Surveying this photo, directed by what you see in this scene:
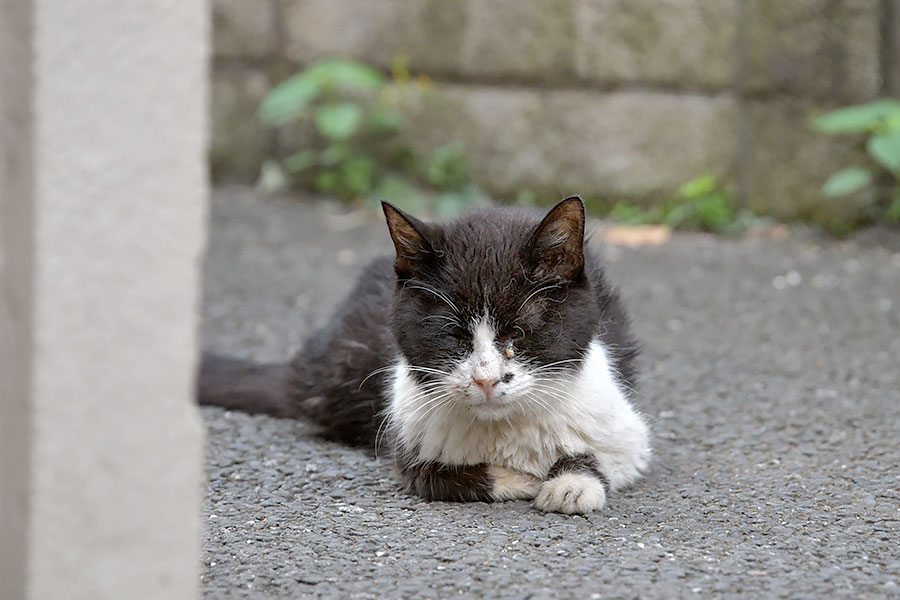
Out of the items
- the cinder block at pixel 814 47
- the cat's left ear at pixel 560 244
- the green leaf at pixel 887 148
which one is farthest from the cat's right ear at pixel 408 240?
the cinder block at pixel 814 47

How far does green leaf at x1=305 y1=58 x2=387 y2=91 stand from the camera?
6.68 meters

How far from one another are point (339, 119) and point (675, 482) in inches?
165

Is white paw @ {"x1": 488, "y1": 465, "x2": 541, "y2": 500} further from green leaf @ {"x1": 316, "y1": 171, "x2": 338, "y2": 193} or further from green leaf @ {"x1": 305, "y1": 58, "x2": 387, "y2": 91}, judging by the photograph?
green leaf @ {"x1": 316, "y1": 171, "x2": 338, "y2": 193}

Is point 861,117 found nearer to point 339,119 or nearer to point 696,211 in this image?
point 696,211

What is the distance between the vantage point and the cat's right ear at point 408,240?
278cm

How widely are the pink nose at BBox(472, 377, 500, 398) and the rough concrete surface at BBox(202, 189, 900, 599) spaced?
0.35m

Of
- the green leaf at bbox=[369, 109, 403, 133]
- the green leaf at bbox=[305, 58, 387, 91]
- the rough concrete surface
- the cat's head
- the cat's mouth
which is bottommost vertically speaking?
the rough concrete surface

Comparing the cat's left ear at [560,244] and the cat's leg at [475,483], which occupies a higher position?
the cat's left ear at [560,244]

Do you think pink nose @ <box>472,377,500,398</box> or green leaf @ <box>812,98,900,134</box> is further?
green leaf @ <box>812,98,900,134</box>

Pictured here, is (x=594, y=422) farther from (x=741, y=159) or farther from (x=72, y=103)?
(x=741, y=159)

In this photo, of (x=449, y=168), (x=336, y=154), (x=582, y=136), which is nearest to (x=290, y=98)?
(x=336, y=154)

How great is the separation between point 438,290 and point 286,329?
2379 mm

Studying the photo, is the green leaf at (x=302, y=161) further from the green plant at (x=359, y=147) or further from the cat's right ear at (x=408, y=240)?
the cat's right ear at (x=408, y=240)

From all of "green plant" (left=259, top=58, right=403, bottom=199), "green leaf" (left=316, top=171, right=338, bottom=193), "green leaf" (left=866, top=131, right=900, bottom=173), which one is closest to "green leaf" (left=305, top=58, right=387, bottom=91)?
"green plant" (left=259, top=58, right=403, bottom=199)
